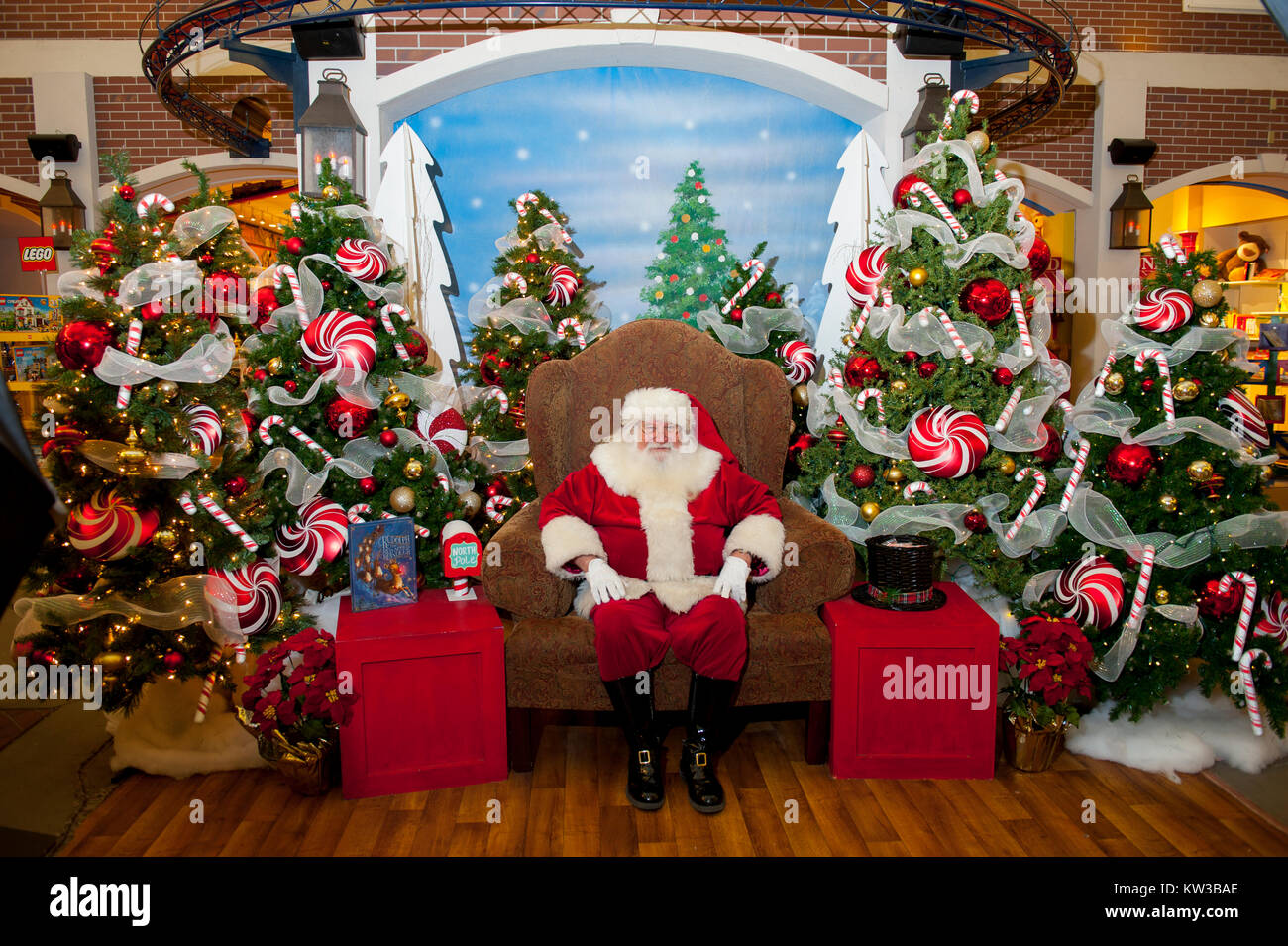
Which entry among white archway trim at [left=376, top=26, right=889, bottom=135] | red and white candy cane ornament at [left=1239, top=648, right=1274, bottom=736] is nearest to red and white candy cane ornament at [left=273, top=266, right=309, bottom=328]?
white archway trim at [left=376, top=26, right=889, bottom=135]

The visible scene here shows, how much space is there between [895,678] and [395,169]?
3995mm

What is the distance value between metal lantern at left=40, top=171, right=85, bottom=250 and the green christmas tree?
17.3 ft

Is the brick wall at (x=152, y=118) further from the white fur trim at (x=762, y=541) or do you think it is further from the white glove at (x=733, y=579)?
the white glove at (x=733, y=579)

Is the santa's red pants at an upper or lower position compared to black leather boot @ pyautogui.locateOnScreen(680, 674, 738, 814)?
upper

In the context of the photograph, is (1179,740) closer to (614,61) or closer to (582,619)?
(582,619)

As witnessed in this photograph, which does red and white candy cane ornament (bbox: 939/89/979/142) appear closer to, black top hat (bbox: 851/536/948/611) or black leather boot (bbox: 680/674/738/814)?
black top hat (bbox: 851/536/948/611)

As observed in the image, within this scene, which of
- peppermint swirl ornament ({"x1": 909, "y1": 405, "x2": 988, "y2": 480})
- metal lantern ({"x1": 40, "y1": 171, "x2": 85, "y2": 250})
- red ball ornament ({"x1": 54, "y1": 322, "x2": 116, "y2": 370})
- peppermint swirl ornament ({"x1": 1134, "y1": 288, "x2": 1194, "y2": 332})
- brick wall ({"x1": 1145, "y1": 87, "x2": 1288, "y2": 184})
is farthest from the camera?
brick wall ({"x1": 1145, "y1": 87, "x2": 1288, "y2": 184})

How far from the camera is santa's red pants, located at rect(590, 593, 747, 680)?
277cm

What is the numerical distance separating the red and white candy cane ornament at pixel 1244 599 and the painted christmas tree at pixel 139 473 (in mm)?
3493

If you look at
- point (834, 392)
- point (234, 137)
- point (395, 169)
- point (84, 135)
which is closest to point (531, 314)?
point (395, 169)

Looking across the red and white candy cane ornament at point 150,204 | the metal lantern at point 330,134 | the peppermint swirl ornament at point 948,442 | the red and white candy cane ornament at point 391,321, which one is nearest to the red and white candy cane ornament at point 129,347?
the red and white candy cane ornament at point 150,204

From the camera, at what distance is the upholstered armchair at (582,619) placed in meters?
2.90

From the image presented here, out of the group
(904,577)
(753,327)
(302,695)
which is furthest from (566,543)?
(753,327)

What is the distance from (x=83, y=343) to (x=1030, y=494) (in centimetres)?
352
